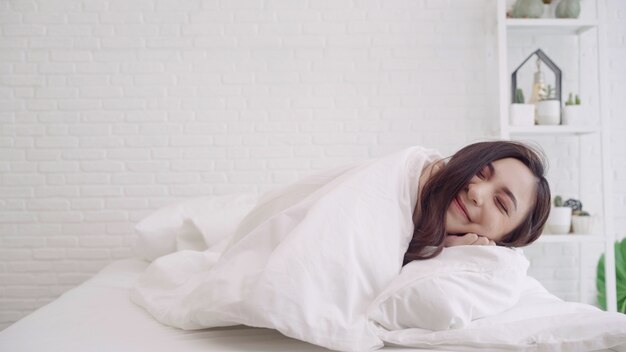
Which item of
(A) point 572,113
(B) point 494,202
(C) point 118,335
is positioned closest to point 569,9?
(A) point 572,113

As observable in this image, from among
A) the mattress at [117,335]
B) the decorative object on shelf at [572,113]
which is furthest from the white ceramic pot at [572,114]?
the mattress at [117,335]

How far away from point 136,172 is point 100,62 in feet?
2.19

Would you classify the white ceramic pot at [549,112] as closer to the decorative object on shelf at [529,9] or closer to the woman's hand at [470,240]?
the decorative object on shelf at [529,9]

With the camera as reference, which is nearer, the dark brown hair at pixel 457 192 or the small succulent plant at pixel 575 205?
the dark brown hair at pixel 457 192

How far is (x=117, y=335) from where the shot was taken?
1525mm

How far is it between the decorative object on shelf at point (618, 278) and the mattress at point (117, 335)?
8.69 feet

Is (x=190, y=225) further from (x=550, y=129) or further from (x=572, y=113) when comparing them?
(x=572, y=113)

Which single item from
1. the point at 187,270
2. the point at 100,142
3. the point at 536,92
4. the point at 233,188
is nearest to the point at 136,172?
the point at 100,142

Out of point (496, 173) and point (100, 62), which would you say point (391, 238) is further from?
point (100, 62)

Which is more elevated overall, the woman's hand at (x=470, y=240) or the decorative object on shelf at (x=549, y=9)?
the decorative object on shelf at (x=549, y=9)

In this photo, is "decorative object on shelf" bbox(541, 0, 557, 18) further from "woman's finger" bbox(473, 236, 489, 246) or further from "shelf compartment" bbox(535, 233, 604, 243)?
"woman's finger" bbox(473, 236, 489, 246)

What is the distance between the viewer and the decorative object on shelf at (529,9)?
3.41 m

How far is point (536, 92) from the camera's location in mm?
3406

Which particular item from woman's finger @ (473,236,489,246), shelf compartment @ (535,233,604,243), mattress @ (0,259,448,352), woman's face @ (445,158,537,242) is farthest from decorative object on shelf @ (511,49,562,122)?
mattress @ (0,259,448,352)
